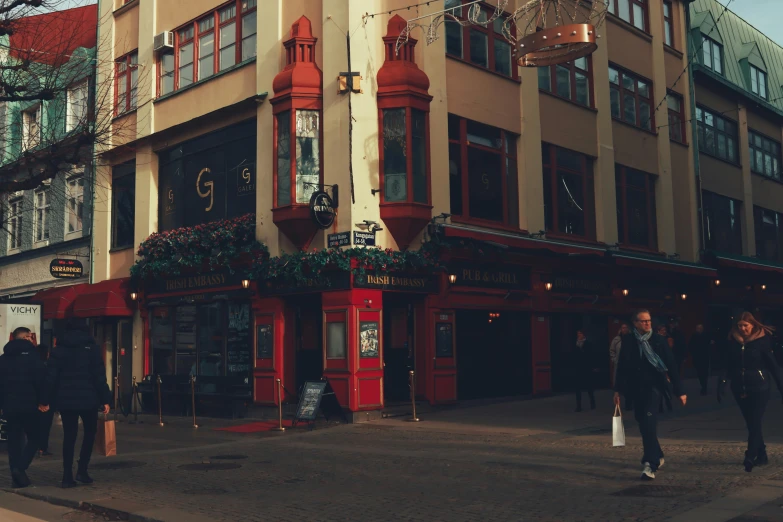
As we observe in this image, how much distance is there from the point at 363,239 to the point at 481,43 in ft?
21.5

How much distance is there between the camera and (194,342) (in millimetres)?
21656

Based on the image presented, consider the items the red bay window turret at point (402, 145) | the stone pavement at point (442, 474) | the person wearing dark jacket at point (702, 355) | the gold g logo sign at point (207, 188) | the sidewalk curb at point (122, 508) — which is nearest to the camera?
the sidewalk curb at point (122, 508)

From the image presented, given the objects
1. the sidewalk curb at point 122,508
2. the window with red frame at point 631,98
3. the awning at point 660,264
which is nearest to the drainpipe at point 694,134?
the awning at point 660,264

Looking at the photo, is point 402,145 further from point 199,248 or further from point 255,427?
point 255,427

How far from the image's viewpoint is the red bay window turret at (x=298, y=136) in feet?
59.2

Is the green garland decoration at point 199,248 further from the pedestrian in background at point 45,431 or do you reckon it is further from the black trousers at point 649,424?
the black trousers at point 649,424

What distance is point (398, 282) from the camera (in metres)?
17.7

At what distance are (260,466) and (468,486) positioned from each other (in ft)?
11.2

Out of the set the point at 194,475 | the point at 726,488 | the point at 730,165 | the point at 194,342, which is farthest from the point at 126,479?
the point at 730,165

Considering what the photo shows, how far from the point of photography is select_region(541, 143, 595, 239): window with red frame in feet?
73.6

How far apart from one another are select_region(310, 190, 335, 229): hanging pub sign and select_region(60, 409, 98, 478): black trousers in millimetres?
7932

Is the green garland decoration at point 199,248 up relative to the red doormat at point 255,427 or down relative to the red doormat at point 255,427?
up

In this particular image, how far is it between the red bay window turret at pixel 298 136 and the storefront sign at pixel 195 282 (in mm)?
2587

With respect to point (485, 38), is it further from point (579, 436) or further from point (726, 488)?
point (726, 488)
